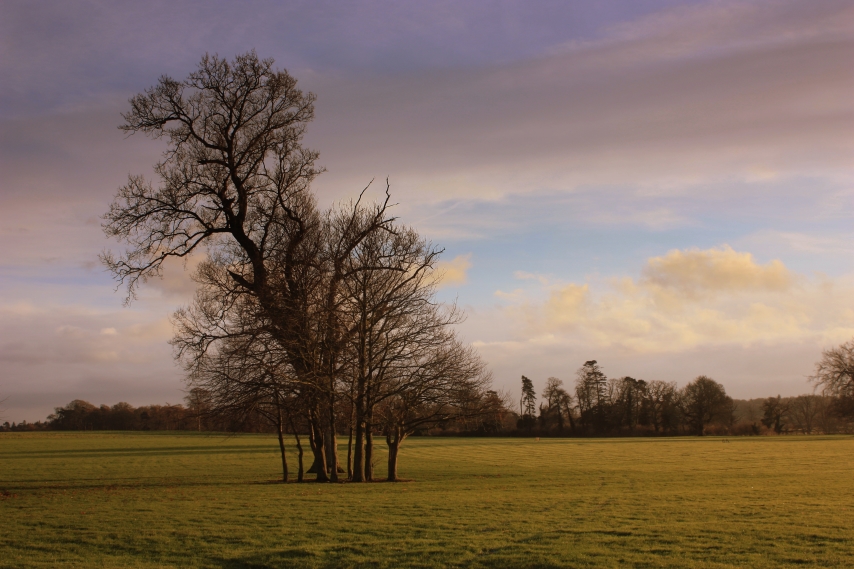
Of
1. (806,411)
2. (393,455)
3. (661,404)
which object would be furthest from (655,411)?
(393,455)

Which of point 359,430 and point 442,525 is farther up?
point 359,430

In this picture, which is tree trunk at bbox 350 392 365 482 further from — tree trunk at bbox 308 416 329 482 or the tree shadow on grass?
the tree shadow on grass

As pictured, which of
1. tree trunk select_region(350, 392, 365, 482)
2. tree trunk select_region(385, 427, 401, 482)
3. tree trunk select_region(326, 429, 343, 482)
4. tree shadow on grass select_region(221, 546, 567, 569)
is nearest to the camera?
tree shadow on grass select_region(221, 546, 567, 569)

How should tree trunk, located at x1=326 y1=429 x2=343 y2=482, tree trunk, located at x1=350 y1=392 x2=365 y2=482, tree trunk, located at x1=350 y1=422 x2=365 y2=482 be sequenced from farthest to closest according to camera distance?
tree trunk, located at x1=326 y1=429 x2=343 y2=482
tree trunk, located at x1=350 y1=422 x2=365 y2=482
tree trunk, located at x1=350 y1=392 x2=365 y2=482

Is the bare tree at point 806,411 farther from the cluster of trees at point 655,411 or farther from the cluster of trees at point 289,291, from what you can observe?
the cluster of trees at point 289,291

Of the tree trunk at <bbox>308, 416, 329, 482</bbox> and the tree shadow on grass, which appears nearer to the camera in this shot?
the tree shadow on grass

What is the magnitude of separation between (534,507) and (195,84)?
797 inches

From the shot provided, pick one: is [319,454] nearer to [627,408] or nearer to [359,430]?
[359,430]

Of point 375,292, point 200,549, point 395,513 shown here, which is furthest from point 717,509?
point 375,292

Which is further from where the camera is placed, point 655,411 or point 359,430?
point 655,411

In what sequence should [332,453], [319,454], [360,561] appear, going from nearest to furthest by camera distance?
1. [360,561]
2. [332,453]
3. [319,454]

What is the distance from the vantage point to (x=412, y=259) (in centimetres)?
2703

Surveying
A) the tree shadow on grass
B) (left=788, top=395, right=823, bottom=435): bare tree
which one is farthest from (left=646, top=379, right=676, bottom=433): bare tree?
the tree shadow on grass

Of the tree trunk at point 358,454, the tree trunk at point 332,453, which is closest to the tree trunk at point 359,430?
the tree trunk at point 358,454
